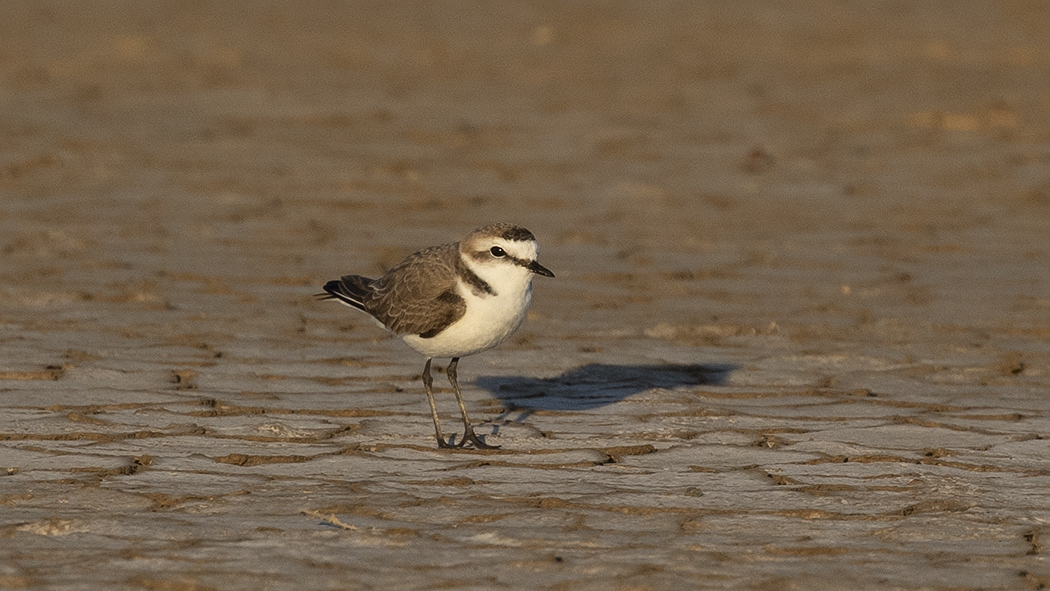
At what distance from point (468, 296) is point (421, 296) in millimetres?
253

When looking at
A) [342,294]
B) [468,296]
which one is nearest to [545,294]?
[342,294]

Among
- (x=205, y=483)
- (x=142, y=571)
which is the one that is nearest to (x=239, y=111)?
(x=205, y=483)

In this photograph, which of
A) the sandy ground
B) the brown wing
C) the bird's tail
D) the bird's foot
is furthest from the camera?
the bird's tail

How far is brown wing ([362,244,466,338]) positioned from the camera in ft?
18.7

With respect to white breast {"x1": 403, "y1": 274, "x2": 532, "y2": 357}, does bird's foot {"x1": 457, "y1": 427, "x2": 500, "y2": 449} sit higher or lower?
lower

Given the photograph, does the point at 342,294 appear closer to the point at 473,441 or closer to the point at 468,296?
the point at 468,296

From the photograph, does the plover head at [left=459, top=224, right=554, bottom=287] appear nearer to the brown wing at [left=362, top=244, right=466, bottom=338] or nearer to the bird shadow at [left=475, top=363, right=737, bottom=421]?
the brown wing at [left=362, top=244, right=466, bottom=338]

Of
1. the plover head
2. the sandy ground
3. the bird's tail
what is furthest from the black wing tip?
the plover head

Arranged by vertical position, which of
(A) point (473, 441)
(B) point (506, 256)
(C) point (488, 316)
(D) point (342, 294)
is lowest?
(A) point (473, 441)

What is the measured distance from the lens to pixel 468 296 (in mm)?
5645

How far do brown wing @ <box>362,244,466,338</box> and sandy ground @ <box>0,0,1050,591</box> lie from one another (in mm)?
416

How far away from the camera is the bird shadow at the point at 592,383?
6352mm

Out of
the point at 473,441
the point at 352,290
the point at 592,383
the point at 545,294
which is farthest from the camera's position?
the point at 545,294

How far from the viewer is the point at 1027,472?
5234 millimetres
